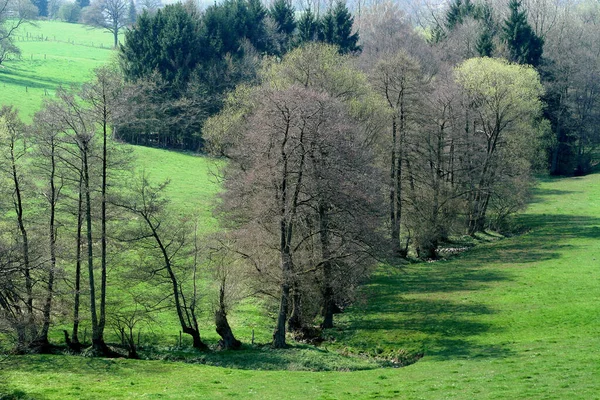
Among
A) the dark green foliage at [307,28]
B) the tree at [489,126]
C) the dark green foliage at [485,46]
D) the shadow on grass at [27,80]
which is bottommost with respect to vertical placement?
the tree at [489,126]

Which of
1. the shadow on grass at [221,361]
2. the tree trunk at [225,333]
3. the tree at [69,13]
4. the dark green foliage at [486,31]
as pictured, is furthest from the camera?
the tree at [69,13]

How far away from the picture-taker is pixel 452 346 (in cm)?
3584

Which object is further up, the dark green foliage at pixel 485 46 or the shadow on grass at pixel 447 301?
the dark green foliage at pixel 485 46

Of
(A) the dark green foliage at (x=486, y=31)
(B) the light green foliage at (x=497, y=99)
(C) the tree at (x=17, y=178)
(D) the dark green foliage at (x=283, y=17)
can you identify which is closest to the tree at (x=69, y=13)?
(D) the dark green foliage at (x=283, y=17)

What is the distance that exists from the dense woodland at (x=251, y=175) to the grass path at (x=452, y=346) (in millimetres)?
2737

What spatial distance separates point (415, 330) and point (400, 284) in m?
12.4

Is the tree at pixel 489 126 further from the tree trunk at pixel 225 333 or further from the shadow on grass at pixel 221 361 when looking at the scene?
the tree trunk at pixel 225 333

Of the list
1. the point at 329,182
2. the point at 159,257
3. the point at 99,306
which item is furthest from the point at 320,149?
the point at 99,306

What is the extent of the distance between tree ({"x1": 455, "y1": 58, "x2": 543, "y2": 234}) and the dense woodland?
0.21 metres

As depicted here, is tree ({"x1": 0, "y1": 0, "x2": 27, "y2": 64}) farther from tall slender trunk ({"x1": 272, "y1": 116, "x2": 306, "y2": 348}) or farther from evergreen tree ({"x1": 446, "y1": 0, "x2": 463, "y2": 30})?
tall slender trunk ({"x1": 272, "y1": 116, "x2": 306, "y2": 348})

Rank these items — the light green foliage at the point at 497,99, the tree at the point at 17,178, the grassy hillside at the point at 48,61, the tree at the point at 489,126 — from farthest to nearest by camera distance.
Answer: the grassy hillside at the point at 48,61 → the light green foliage at the point at 497,99 → the tree at the point at 489,126 → the tree at the point at 17,178

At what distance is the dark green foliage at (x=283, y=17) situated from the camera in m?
110

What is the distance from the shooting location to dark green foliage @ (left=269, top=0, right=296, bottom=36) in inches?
4311

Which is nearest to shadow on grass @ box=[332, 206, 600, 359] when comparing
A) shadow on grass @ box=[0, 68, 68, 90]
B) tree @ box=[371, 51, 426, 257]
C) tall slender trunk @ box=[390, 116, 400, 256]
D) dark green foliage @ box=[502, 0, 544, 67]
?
tall slender trunk @ box=[390, 116, 400, 256]
